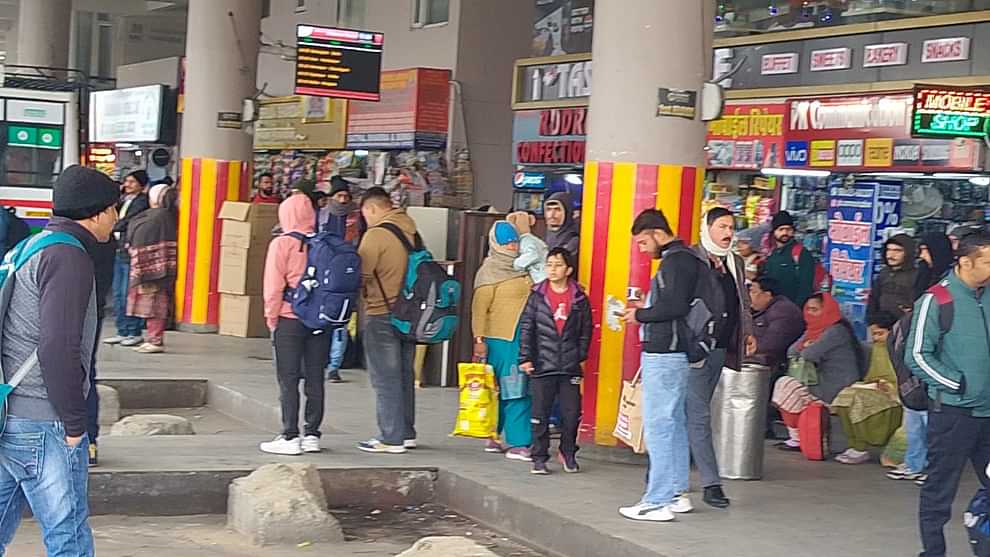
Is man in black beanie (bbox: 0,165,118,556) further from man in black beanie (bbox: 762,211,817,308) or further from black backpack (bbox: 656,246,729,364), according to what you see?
man in black beanie (bbox: 762,211,817,308)

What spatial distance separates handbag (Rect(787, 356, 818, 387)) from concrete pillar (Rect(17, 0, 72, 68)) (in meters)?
24.5

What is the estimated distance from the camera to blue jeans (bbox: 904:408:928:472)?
10295 mm

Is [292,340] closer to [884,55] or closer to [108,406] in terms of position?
[108,406]

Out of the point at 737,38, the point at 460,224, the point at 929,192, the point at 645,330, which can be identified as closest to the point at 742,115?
the point at 737,38

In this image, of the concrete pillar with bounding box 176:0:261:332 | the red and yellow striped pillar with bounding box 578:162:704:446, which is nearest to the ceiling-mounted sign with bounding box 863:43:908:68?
the red and yellow striped pillar with bounding box 578:162:704:446

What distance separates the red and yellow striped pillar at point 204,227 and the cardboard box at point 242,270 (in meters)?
0.60

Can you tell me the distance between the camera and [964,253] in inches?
291

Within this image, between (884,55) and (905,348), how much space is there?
726cm

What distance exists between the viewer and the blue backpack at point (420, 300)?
10258 mm

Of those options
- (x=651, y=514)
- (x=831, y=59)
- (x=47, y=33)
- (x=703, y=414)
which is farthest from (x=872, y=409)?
(x=47, y=33)

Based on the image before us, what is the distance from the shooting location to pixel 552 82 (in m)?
19.3

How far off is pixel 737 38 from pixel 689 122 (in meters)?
5.94

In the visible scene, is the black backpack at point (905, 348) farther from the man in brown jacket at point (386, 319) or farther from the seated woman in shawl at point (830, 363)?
the man in brown jacket at point (386, 319)

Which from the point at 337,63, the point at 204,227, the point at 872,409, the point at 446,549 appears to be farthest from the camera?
the point at 204,227
